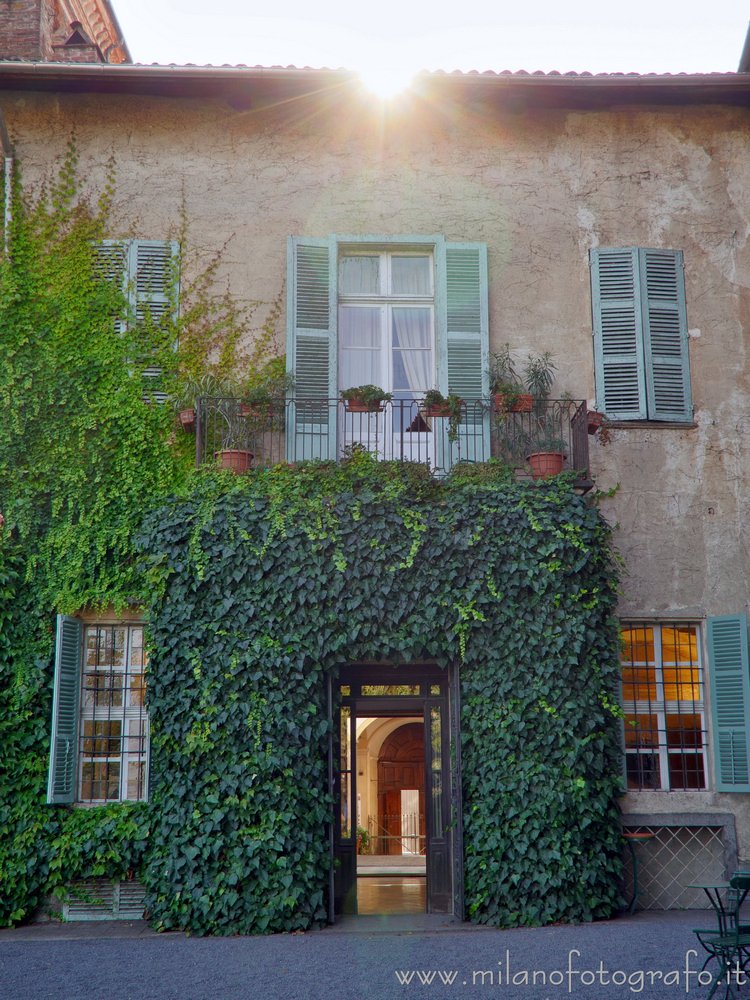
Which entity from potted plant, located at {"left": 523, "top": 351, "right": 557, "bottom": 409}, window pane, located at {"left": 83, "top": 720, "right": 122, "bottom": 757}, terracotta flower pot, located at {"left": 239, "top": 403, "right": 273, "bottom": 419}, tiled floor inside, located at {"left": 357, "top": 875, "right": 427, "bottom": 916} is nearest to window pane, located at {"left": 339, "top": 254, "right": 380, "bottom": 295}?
terracotta flower pot, located at {"left": 239, "top": 403, "right": 273, "bottom": 419}

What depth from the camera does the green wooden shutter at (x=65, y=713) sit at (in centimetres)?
917

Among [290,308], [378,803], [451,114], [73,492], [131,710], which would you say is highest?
[451,114]

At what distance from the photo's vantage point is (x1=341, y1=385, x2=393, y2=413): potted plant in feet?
31.7

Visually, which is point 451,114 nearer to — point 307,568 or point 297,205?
point 297,205

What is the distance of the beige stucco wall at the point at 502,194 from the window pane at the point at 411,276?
31cm

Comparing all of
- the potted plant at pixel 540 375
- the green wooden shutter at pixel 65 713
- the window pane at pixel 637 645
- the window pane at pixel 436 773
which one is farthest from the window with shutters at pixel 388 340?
the green wooden shutter at pixel 65 713

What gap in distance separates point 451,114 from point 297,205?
5.84 ft

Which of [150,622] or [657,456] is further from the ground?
[657,456]

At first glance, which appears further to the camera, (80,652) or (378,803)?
(378,803)

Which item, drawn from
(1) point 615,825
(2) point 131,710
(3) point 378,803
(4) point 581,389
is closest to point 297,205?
(4) point 581,389

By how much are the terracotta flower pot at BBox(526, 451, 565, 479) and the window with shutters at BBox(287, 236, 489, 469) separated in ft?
1.81

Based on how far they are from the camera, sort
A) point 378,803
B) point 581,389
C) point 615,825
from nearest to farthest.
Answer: point 615,825 → point 581,389 → point 378,803

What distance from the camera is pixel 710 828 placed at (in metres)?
9.73

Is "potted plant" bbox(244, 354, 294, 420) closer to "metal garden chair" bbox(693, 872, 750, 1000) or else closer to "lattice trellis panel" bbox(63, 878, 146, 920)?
"lattice trellis panel" bbox(63, 878, 146, 920)
